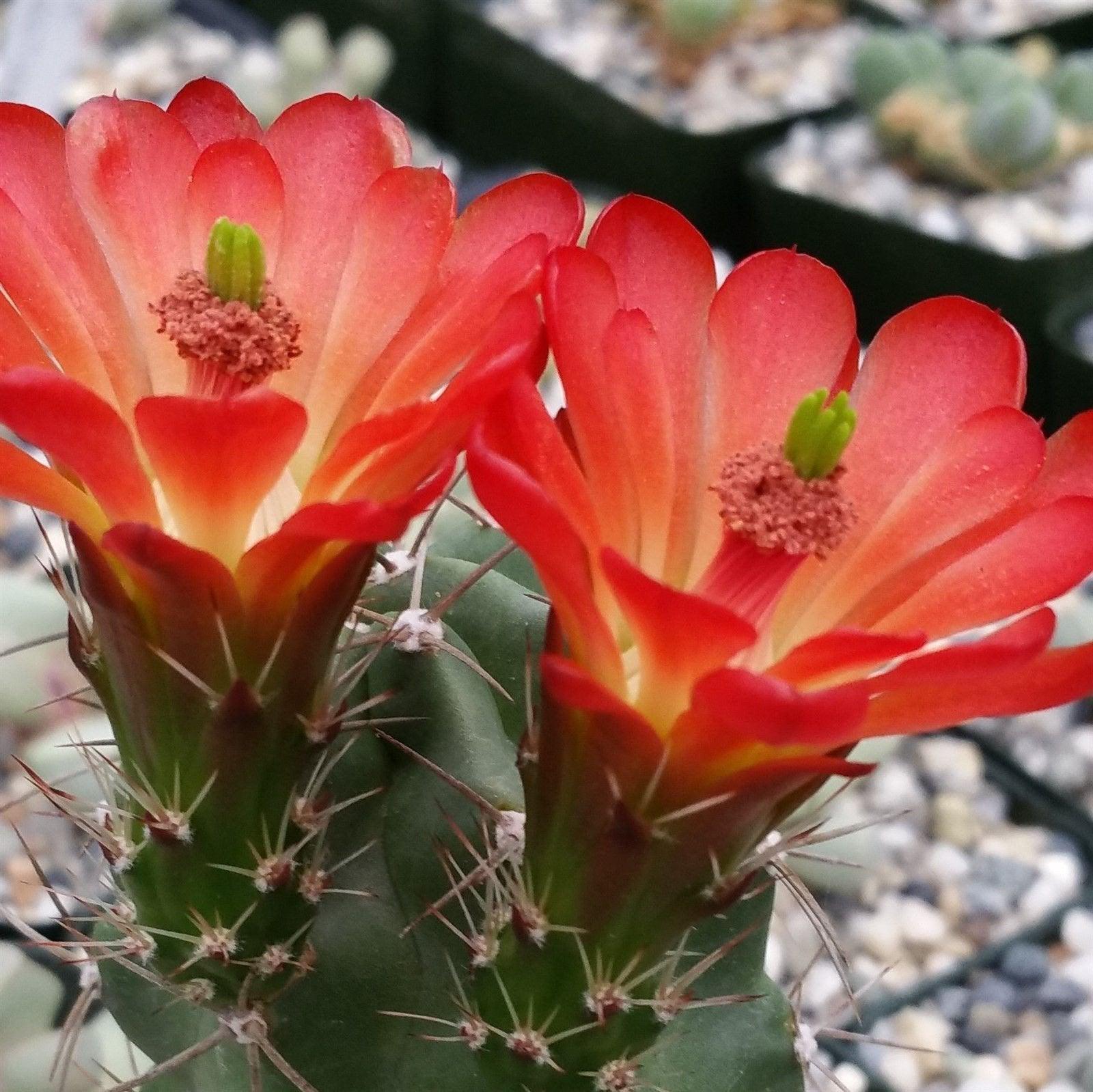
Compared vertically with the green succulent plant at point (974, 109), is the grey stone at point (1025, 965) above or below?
below

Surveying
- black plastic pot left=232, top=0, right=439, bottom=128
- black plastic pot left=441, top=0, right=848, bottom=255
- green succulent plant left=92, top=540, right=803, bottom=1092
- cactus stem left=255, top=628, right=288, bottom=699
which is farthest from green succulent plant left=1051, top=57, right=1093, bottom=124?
cactus stem left=255, top=628, right=288, bottom=699

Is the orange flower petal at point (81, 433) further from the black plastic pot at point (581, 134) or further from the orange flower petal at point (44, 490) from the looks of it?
the black plastic pot at point (581, 134)

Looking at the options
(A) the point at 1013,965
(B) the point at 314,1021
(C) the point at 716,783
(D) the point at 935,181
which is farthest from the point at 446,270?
(D) the point at 935,181

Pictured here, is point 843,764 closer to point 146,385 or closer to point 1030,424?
point 1030,424

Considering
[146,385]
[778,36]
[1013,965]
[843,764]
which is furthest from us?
[778,36]

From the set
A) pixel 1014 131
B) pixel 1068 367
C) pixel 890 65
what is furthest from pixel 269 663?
pixel 890 65

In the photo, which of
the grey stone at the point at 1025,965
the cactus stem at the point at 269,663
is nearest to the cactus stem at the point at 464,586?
the cactus stem at the point at 269,663
